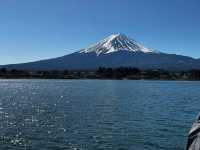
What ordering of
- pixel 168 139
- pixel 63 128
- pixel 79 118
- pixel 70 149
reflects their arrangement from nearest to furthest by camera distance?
pixel 70 149
pixel 168 139
pixel 63 128
pixel 79 118

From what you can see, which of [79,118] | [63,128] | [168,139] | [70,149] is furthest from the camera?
[79,118]

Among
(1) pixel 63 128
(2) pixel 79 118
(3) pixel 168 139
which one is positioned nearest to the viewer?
(3) pixel 168 139

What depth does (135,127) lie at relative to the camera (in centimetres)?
3656

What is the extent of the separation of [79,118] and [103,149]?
55.6ft

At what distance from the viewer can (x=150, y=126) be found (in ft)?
122

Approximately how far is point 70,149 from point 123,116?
1976 cm

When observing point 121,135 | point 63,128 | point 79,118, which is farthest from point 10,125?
point 121,135

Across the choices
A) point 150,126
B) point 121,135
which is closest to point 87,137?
point 121,135

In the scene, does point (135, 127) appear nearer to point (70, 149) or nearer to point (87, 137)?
point (87, 137)

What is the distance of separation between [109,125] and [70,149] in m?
11.8

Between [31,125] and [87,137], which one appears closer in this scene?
[87,137]

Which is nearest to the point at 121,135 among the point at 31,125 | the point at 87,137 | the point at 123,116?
the point at 87,137

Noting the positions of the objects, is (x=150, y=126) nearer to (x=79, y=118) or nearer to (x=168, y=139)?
(x=168, y=139)

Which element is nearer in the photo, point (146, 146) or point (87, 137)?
point (146, 146)
